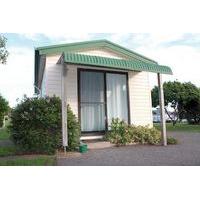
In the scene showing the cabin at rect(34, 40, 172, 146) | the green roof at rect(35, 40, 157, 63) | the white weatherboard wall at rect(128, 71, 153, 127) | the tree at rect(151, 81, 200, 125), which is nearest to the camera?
the green roof at rect(35, 40, 157, 63)

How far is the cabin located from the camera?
487 inches

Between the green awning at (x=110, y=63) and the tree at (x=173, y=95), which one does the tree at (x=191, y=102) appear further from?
the green awning at (x=110, y=63)

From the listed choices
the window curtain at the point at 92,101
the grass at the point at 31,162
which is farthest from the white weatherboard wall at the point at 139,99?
the grass at the point at 31,162

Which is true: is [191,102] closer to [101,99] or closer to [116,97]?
[116,97]

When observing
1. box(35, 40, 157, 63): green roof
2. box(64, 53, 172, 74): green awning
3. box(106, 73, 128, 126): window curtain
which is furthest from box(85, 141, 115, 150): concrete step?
box(35, 40, 157, 63): green roof

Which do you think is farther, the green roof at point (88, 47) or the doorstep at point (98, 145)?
the green roof at point (88, 47)

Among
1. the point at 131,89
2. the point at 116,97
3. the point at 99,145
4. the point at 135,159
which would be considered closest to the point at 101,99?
the point at 116,97

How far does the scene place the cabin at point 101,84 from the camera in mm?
12375

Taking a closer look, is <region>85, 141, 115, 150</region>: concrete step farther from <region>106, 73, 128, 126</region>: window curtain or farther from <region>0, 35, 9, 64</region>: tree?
<region>0, 35, 9, 64</region>: tree

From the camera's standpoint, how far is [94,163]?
27.3 ft

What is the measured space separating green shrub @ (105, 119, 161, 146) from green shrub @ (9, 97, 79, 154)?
2.50 meters

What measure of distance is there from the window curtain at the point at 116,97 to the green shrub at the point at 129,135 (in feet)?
2.36

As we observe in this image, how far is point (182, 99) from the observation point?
1150 inches
